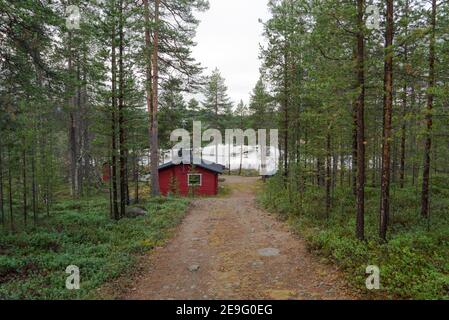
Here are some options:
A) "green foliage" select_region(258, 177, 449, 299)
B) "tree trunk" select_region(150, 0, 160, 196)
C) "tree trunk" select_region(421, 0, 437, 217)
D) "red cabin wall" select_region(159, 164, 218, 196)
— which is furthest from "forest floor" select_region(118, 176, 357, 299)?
"red cabin wall" select_region(159, 164, 218, 196)

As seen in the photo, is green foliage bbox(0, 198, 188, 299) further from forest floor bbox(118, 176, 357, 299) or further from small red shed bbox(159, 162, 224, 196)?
small red shed bbox(159, 162, 224, 196)

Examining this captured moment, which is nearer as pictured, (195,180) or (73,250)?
(73,250)

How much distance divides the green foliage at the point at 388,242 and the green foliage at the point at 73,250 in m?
5.99

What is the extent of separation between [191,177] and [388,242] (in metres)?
22.0

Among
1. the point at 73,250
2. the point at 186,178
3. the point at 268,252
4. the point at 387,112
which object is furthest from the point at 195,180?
the point at 387,112

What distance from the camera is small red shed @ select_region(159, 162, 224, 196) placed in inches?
1143

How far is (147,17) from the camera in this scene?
55.1ft

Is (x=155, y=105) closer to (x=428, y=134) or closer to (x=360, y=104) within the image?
(x=360, y=104)

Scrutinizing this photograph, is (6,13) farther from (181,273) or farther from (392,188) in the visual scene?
(392,188)

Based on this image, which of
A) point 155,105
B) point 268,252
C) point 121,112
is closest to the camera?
point 268,252

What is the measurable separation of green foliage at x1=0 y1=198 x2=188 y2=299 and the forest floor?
82cm

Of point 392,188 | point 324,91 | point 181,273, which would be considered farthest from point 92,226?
point 392,188

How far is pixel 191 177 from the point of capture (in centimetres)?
2945

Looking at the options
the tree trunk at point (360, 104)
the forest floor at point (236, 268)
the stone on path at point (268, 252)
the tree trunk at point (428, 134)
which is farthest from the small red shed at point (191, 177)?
the tree trunk at point (360, 104)
